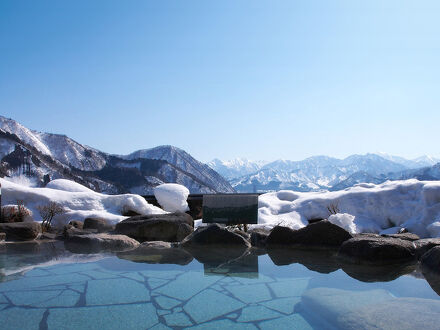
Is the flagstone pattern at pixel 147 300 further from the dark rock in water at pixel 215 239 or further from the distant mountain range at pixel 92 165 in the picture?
the distant mountain range at pixel 92 165

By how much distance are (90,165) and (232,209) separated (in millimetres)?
109450

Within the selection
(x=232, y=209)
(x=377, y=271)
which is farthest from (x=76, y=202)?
(x=377, y=271)

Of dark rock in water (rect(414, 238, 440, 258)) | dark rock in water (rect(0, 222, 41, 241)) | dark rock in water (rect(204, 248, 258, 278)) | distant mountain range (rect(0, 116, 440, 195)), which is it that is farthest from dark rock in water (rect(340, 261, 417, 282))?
distant mountain range (rect(0, 116, 440, 195))

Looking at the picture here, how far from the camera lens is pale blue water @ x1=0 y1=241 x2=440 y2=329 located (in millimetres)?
4047

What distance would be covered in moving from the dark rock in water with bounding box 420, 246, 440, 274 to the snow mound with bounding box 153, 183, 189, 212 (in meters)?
11.1

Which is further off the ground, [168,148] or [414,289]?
[168,148]

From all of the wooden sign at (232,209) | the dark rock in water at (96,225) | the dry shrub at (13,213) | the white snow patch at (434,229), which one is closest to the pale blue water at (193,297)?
the wooden sign at (232,209)

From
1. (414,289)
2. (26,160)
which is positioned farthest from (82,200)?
(26,160)

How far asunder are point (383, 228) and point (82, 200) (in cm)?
1091

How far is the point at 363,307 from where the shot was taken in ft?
14.4

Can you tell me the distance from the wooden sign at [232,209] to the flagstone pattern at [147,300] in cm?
442

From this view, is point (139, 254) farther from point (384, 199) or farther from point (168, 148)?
point (168, 148)

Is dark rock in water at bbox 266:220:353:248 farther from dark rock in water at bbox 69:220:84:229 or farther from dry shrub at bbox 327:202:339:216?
dark rock in water at bbox 69:220:84:229

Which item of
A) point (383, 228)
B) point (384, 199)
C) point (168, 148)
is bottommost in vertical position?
point (383, 228)
